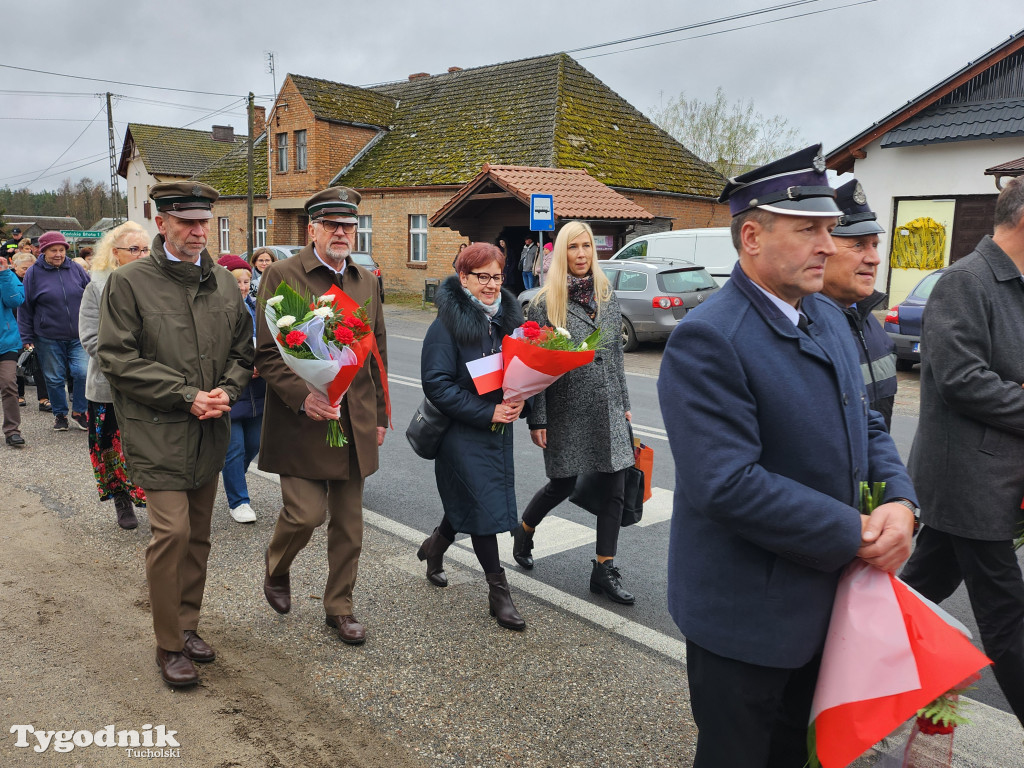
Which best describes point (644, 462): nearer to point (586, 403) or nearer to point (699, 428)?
point (586, 403)

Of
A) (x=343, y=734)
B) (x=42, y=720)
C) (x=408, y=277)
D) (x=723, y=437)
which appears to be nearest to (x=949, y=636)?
(x=723, y=437)

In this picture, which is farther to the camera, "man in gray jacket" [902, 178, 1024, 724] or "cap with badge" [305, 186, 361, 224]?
"cap with badge" [305, 186, 361, 224]

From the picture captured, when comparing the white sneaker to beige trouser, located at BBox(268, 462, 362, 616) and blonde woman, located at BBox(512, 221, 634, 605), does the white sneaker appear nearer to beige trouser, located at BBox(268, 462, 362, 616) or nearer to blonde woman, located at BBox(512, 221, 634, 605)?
beige trouser, located at BBox(268, 462, 362, 616)

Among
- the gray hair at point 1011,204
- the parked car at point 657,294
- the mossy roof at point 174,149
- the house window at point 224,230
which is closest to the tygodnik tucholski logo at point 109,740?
the gray hair at point 1011,204

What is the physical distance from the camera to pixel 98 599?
4.50 meters

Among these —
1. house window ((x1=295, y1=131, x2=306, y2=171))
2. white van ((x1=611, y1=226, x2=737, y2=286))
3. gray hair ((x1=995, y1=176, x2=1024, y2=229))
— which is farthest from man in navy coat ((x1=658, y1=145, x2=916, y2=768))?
house window ((x1=295, y1=131, x2=306, y2=171))

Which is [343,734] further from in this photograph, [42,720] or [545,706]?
[42,720]

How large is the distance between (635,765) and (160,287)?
9.15 ft

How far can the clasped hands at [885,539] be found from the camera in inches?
76.6

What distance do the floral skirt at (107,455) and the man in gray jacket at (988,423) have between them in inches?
197

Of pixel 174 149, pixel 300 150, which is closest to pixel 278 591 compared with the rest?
pixel 300 150

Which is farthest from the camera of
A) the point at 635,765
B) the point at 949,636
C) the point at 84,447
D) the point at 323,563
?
the point at 84,447

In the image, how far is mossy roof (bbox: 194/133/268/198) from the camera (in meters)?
35.7

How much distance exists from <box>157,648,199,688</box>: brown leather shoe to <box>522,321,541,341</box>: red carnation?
2.11 meters
